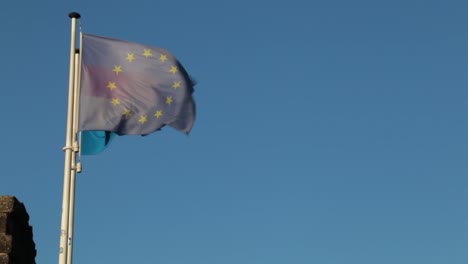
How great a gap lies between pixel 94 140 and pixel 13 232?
3986 mm

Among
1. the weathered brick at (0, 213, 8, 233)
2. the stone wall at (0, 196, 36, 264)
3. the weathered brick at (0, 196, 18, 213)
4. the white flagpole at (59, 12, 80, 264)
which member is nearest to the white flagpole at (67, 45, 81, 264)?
the white flagpole at (59, 12, 80, 264)

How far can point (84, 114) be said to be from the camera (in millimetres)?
17469

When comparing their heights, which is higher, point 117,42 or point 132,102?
point 117,42

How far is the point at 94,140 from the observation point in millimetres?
18031

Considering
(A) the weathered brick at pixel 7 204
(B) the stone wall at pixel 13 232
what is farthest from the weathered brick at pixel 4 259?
(A) the weathered brick at pixel 7 204

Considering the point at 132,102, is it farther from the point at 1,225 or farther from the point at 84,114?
the point at 1,225

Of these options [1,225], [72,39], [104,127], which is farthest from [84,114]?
[1,225]

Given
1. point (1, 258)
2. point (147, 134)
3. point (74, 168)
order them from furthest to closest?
point (147, 134) → point (74, 168) → point (1, 258)

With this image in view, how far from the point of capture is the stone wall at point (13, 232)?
554 inches

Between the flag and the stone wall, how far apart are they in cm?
297

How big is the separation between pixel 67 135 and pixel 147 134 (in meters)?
1.70

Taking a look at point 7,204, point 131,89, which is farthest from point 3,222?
point 131,89

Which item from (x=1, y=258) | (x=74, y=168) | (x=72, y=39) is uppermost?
(x=72, y=39)

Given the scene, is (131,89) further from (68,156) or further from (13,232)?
(13,232)
